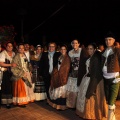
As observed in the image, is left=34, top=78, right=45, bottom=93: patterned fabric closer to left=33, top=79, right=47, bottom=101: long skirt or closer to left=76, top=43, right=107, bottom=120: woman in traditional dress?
left=33, top=79, right=47, bottom=101: long skirt

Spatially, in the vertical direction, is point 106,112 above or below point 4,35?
below

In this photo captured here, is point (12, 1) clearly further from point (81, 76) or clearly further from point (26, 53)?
point (81, 76)

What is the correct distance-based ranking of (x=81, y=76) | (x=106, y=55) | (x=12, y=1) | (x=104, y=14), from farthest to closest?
(x=12, y=1) < (x=104, y=14) < (x=81, y=76) < (x=106, y=55)

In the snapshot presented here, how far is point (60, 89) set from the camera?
5.21 meters

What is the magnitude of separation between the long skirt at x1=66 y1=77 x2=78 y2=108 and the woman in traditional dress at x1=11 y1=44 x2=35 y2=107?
1.16 metres

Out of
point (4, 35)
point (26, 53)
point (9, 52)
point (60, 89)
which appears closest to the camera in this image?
point (60, 89)

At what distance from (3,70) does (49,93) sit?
1.34 meters

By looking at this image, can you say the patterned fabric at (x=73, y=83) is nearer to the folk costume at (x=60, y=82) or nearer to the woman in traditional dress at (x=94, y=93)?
the folk costume at (x=60, y=82)

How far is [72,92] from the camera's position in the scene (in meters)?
5.11

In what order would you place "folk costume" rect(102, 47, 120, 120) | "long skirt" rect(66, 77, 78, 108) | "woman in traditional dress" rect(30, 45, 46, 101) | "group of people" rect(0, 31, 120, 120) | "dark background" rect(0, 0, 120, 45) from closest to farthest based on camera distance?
"folk costume" rect(102, 47, 120, 120)
"group of people" rect(0, 31, 120, 120)
"long skirt" rect(66, 77, 78, 108)
"woman in traditional dress" rect(30, 45, 46, 101)
"dark background" rect(0, 0, 120, 45)

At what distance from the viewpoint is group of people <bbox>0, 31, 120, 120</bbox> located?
13.3 ft

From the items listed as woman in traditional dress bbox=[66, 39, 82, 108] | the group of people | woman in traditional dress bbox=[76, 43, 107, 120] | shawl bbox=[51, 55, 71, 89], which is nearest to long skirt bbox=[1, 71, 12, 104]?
the group of people

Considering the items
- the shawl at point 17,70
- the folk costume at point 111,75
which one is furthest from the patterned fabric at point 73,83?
the shawl at point 17,70

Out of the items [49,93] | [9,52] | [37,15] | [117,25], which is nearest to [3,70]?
[9,52]
